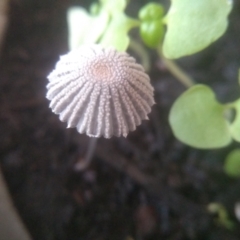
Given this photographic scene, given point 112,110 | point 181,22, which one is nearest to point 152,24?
point 181,22

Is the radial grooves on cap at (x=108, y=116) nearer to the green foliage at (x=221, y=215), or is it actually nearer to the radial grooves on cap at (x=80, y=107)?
the radial grooves on cap at (x=80, y=107)

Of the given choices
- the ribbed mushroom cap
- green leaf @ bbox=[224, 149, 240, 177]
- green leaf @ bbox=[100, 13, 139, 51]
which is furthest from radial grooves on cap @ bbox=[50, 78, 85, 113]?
green leaf @ bbox=[224, 149, 240, 177]

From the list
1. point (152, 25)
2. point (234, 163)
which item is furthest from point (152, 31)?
point (234, 163)

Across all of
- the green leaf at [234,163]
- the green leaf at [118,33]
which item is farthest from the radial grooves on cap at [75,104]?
the green leaf at [234,163]

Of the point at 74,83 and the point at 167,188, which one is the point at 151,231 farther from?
the point at 74,83

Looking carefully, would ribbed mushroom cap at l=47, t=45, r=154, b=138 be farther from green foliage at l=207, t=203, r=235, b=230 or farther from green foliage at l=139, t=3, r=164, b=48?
green foliage at l=207, t=203, r=235, b=230

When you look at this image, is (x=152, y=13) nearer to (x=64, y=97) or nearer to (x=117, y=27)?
(x=117, y=27)
